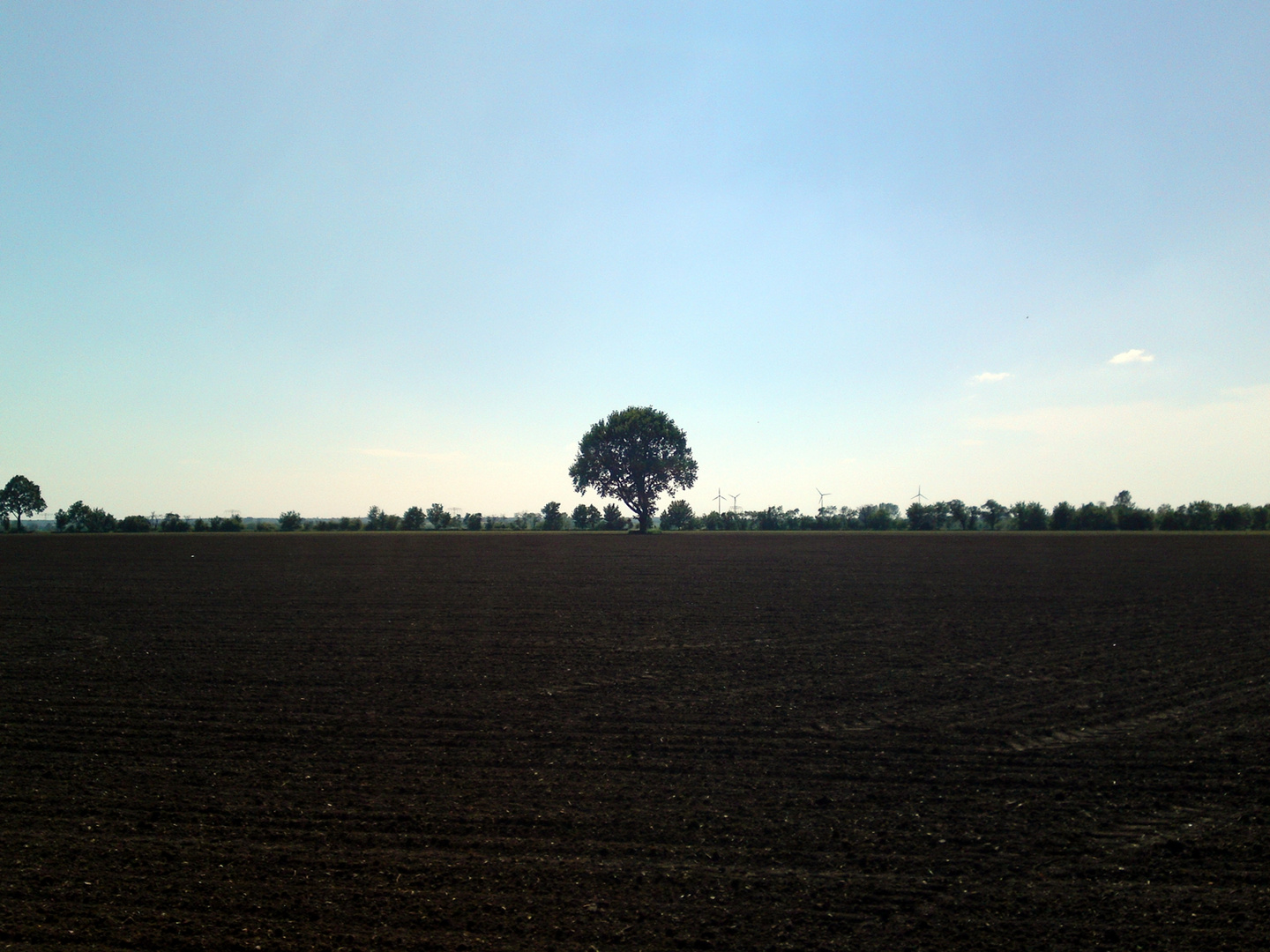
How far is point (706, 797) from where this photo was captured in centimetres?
569

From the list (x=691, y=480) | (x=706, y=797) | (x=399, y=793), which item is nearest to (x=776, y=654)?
(x=706, y=797)

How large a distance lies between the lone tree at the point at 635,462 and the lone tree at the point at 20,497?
7258 cm

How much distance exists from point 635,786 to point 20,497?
12516cm

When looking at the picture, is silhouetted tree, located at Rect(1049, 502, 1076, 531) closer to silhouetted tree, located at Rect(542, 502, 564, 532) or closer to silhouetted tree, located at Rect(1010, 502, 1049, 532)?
silhouetted tree, located at Rect(1010, 502, 1049, 532)

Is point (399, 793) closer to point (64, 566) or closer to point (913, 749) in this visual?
point (913, 749)

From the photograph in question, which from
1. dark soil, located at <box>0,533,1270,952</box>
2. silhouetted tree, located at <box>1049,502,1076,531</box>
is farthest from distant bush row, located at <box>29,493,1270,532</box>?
dark soil, located at <box>0,533,1270,952</box>

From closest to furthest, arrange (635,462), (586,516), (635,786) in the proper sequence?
(635,786) < (635,462) < (586,516)

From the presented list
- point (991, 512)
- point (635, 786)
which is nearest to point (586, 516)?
point (991, 512)

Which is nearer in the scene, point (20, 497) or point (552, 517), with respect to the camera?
point (20, 497)

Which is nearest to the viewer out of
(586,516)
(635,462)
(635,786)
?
(635,786)

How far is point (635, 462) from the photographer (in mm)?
87500

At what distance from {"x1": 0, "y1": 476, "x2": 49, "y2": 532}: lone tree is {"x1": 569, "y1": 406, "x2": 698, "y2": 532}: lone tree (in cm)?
7258

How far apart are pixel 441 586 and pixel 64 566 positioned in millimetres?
18052

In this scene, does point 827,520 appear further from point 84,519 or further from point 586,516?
point 84,519
